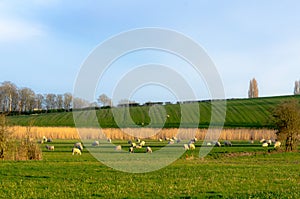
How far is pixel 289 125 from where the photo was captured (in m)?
46.8

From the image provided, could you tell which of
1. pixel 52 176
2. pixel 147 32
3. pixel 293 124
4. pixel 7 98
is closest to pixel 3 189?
pixel 52 176

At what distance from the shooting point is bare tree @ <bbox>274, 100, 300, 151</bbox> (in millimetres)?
46656

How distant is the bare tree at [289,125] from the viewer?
4666 cm

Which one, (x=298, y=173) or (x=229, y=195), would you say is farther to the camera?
(x=298, y=173)

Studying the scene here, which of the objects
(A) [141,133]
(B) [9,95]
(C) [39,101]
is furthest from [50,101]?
(A) [141,133]

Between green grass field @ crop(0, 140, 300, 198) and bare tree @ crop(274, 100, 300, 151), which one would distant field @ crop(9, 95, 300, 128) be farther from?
green grass field @ crop(0, 140, 300, 198)

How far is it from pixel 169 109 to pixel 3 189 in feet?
294

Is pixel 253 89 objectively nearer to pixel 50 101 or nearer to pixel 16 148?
pixel 50 101

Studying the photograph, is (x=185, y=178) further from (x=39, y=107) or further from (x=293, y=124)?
(x=39, y=107)

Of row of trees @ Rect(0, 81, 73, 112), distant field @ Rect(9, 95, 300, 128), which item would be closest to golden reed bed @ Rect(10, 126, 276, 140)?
distant field @ Rect(9, 95, 300, 128)

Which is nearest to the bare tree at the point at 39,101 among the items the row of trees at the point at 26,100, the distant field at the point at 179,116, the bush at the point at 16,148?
the row of trees at the point at 26,100

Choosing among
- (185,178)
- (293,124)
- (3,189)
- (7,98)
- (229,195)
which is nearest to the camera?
(229,195)

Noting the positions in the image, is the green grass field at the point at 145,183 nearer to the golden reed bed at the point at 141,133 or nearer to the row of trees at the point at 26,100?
the golden reed bed at the point at 141,133

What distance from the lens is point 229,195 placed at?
52.2ft
